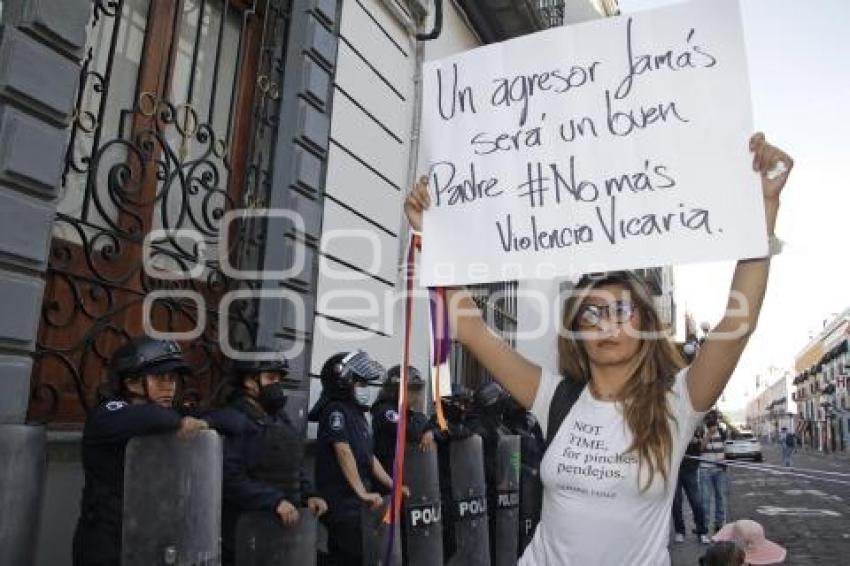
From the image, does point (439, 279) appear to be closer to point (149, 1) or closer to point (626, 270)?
point (626, 270)

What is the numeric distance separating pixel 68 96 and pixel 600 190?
9.40 ft

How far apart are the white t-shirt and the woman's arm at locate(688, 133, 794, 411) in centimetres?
7

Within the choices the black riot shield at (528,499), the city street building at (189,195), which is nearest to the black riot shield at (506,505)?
the black riot shield at (528,499)

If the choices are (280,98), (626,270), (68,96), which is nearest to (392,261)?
(280,98)

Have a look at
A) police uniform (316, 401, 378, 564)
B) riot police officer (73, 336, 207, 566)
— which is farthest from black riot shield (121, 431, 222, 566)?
police uniform (316, 401, 378, 564)

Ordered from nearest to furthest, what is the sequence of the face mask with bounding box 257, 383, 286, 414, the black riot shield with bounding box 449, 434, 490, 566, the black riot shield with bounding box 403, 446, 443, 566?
the face mask with bounding box 257, 383, 286, 414 < the black riot shield with bounding box 403, 446, 443, 566 < the black riot shield with bounding box 449, 434, 490, 566

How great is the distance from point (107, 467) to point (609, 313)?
2185mm

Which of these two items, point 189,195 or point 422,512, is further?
point 422,512

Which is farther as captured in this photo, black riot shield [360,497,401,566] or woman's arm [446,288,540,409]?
black riot shield [360,497,401,566]

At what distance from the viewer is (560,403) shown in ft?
7.14

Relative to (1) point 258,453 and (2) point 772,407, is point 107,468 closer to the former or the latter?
(1) point 258,453

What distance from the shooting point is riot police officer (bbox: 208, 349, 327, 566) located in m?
3.80

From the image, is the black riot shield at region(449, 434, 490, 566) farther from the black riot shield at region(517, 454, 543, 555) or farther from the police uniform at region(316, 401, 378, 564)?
the police uniform at region(316, 401, 378, 564)

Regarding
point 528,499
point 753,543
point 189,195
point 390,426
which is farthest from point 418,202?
point 528,499
